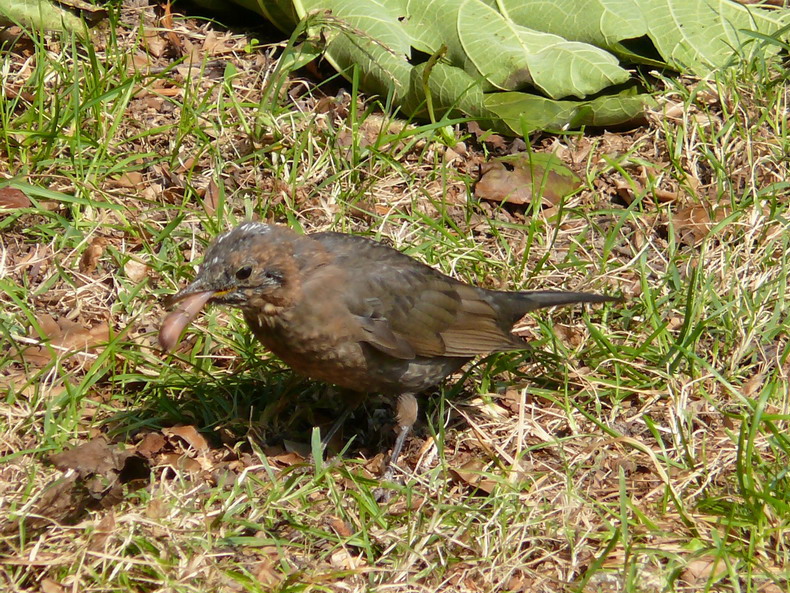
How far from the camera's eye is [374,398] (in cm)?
492

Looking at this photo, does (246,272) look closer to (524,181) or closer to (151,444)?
(151,444)

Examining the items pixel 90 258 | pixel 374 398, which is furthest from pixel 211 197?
pixel 374 398

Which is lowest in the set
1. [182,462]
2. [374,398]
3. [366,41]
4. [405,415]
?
[374,398]

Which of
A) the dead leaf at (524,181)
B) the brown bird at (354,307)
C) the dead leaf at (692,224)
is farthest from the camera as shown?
the dead leaf at (524,181)

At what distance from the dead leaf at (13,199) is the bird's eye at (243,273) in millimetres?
1669

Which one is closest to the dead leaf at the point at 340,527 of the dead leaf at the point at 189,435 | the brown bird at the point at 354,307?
the brown bird at the point at 354,307

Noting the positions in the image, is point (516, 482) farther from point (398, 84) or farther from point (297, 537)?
point (398, 84)

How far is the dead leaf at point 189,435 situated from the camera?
4324mm

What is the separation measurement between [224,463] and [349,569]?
808 millimetres

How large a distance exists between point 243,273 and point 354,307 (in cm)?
47

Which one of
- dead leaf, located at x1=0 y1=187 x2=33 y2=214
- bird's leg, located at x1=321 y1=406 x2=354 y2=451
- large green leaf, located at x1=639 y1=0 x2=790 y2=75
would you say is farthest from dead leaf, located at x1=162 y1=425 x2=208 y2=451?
large green leaf, located at x1=639 y1=0 x2=790 y2=75

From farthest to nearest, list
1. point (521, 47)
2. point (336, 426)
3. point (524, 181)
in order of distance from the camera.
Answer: point (521, 47) → point (524, 181) → point (336, 426)

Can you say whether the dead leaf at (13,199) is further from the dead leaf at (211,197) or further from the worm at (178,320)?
the worm at (178,320)

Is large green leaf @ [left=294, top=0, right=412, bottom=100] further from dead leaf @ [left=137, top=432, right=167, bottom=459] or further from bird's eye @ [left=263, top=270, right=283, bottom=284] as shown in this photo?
dead leaf @ [left=137, top=432, right=167, bottom=459]
